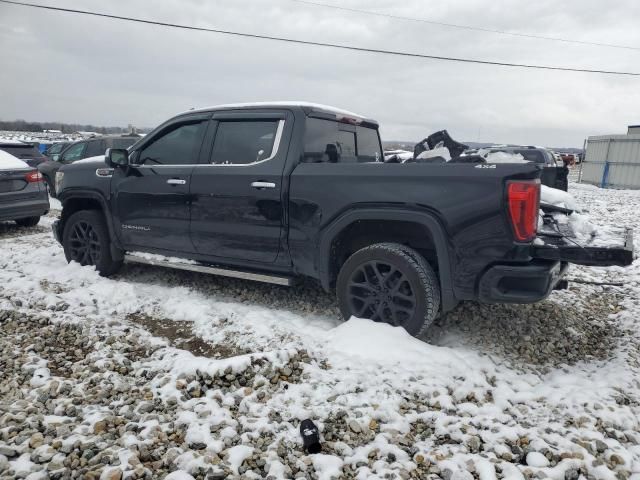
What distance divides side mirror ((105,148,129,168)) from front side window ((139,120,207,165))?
0.54ft

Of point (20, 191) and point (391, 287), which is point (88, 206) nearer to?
point (20, 191)

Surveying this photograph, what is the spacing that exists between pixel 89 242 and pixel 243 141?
2.50 m

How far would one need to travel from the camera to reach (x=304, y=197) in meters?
3.79

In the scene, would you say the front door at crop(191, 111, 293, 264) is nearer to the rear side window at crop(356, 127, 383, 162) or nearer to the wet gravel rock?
the rear side window at crop(356, 127, 383, 162)

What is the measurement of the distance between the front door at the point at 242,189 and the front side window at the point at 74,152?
9.11m

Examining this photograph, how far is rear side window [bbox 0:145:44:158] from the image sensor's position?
30.7 feet

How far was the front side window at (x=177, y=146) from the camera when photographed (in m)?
4.51

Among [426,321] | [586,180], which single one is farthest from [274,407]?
[586,180]

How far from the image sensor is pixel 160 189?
4.60 metres

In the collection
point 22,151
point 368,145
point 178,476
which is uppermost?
point 368,145

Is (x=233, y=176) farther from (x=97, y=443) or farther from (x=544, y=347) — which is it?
(x=544, y=347)

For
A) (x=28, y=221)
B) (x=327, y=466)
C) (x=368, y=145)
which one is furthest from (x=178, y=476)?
(x=28, y=221)

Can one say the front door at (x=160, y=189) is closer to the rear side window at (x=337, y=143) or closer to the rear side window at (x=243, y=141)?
the rear side window at (x=243, y=141)

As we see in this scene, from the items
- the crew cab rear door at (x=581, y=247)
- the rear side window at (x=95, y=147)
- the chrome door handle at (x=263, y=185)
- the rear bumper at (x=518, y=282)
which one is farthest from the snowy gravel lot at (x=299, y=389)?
the rear side window at (x=95, y=147)
